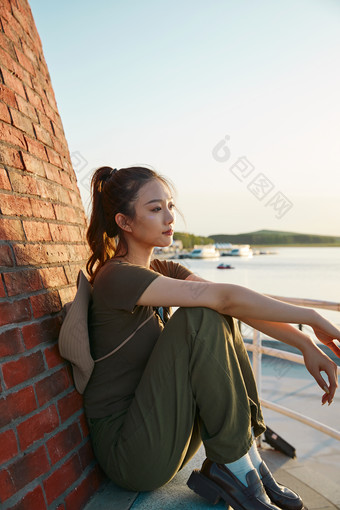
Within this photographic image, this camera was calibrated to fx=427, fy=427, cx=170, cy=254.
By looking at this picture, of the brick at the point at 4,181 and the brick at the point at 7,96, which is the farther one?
the brick at the point at 7,96

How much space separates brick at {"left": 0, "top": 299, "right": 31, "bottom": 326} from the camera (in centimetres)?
131

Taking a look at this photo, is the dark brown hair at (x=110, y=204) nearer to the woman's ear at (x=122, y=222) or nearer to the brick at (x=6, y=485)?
the woman's ear at (x=122, y=222)

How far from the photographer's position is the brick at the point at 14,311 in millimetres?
1314

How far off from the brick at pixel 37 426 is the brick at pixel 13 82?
123 cm

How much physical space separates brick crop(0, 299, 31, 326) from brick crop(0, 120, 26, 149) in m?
0.59

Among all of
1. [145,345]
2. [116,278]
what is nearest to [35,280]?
[116,278]

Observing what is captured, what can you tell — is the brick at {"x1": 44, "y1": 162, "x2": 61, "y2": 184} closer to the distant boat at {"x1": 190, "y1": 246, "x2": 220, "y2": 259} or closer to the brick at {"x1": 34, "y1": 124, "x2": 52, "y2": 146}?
the brick at {"x1": 34, "y1": 124, "x2": 52, "y2": 146}

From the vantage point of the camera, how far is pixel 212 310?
1527 mm

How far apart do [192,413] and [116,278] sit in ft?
1.84

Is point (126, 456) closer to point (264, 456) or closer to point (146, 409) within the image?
point (146, 409)

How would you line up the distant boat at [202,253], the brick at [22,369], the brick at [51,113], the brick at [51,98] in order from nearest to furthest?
the brick at [22,369] < the brick at [51,113] < the brick at [51,98] < the distant boat at [202,253]

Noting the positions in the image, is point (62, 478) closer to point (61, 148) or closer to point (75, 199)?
point (75, 199)

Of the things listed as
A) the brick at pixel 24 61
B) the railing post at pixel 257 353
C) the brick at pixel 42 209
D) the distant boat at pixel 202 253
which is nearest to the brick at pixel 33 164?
the brick at pixel 42 209

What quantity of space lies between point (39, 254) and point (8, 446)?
679 mm
